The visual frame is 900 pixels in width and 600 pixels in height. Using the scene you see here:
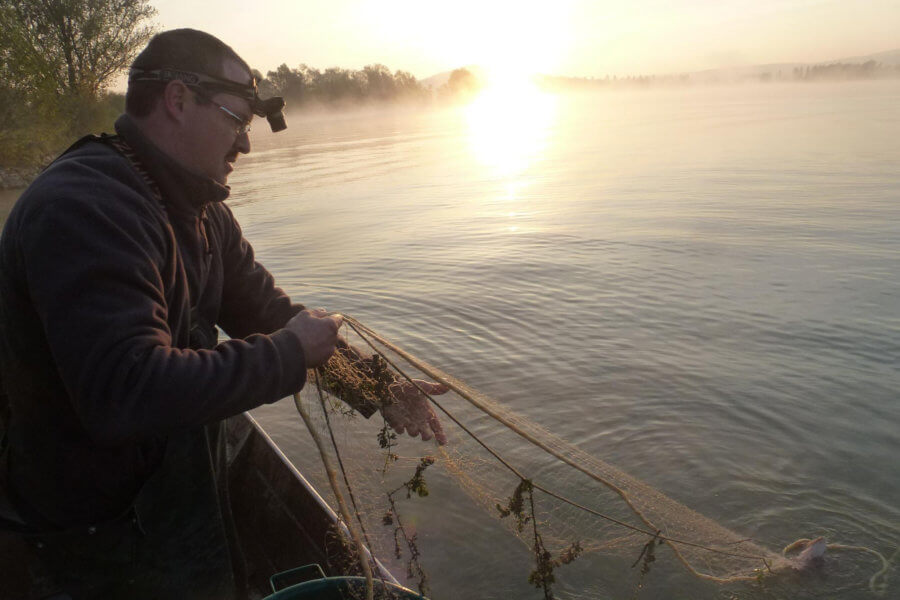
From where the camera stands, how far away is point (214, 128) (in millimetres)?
2467

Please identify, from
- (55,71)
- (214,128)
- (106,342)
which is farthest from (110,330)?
(55,71)

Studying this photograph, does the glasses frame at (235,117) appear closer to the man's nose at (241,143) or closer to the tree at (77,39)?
the man's nose at (241,143)

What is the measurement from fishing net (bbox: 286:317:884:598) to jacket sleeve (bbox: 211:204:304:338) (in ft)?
1.30

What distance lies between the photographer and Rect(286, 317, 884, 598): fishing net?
324 centimetres

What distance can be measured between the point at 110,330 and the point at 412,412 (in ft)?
5.40

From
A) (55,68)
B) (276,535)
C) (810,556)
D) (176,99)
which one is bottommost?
(810,556)

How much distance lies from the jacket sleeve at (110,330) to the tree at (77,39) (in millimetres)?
36054

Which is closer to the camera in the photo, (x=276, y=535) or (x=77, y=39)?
(x=276, y=535)

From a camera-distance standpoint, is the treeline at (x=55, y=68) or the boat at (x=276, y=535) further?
the treeline at (x=55, y=68)

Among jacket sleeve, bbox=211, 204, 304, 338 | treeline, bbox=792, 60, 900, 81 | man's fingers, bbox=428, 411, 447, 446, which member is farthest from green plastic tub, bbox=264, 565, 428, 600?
treeline, bbox=792, 60, 900, 81

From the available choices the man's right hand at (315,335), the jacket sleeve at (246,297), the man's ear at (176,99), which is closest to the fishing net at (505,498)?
the jacket sleeve at (246,297)

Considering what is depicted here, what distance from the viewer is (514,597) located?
429cm

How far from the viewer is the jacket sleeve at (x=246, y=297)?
10.4 feet

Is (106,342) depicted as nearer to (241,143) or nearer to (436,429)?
(241,143)
